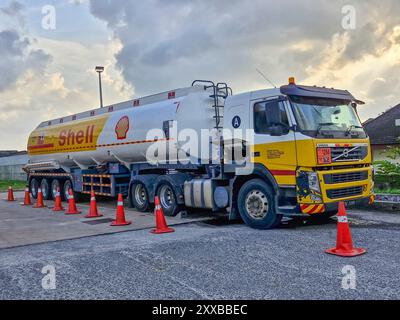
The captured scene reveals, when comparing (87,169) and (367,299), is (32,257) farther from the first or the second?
(87,169)

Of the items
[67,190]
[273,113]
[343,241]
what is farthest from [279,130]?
[67,190]

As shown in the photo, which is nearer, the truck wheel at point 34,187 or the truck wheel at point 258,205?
the truck wheel at point 258,205

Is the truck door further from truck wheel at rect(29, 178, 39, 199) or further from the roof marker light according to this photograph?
truck wheel at rect(29, 178, 39, 199)

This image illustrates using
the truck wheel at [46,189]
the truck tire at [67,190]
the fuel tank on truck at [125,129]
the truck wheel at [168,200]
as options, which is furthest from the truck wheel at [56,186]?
the truck wheel at [168,200]

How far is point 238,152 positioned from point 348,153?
2329 mm

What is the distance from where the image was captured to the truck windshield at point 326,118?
8320 millimetres

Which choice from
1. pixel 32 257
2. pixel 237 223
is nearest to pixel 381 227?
pixel 237 223

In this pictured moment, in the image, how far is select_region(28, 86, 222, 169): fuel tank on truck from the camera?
436 inches

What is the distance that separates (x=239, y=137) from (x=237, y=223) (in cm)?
212

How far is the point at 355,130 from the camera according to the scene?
8969 millimetres

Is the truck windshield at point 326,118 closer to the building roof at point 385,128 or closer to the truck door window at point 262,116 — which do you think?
the truck door window at point 262,116

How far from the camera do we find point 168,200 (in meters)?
11.9

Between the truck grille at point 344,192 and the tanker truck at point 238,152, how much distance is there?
2 centimetres

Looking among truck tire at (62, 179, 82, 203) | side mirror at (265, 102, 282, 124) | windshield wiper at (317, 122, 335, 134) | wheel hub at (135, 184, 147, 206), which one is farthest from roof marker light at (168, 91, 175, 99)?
truck tire at (62, 179, 82, 203)
